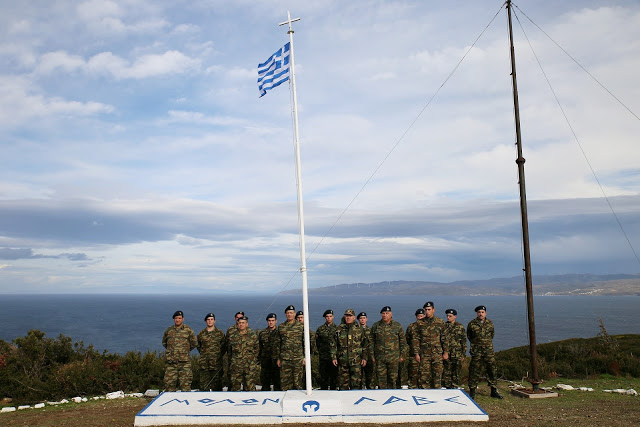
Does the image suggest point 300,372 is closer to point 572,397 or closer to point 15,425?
point 15,425

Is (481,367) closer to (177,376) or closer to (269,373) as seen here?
(269,373)

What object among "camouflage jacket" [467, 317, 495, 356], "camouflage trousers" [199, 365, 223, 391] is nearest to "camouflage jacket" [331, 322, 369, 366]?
"camouflage jacket" [467, 317, 495, 356]

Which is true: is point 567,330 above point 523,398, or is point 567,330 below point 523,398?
below

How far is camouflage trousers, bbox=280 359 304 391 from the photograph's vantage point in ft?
27.8

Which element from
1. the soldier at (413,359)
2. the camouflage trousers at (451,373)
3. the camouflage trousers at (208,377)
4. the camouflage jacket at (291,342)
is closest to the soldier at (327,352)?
the camouflage jacket at (291,342)

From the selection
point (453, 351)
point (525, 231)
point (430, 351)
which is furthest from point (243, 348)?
point (525, 231)

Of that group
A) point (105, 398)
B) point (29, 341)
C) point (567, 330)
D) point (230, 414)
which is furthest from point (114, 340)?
point (567, 330)

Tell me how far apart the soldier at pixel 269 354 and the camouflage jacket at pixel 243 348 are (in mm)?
294

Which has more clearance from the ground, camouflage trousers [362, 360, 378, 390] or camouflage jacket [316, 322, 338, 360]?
camouflage jacket [316, 322, 338, 360]

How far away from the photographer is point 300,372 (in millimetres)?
8523

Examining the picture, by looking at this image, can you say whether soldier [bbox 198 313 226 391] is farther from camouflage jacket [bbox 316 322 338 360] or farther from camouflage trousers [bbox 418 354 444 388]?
camouflage trousers [bbox 418 354 444 388]

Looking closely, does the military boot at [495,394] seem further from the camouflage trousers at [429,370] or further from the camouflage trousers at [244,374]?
the camouflage trousers at [244,374]

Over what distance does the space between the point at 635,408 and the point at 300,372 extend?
19.4ft

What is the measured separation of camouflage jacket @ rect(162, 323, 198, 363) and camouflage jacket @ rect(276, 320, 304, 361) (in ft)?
6.15
